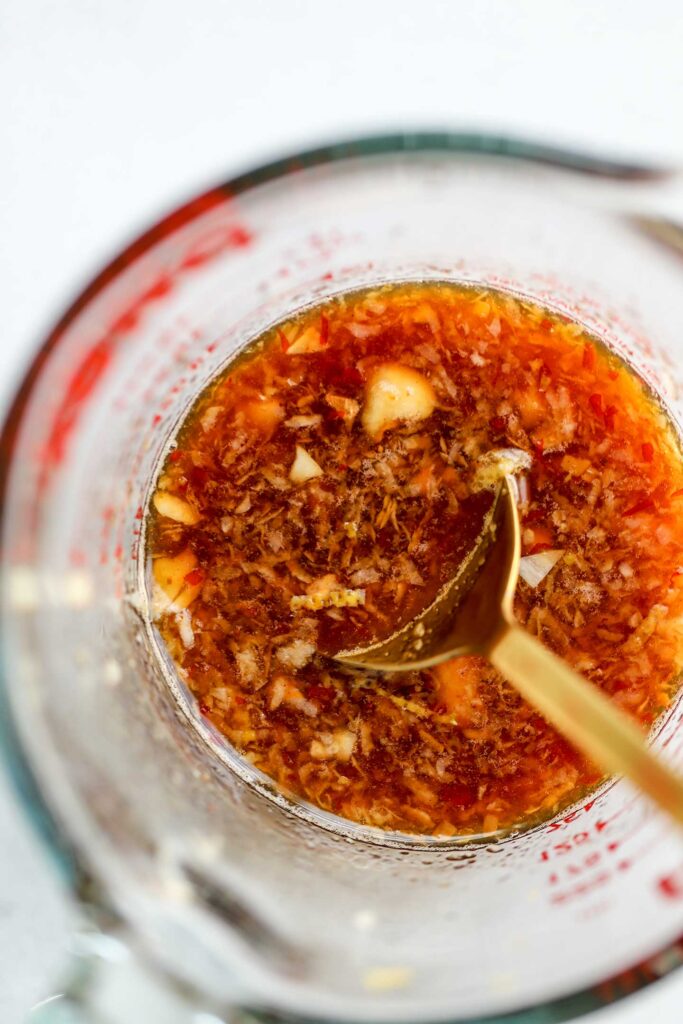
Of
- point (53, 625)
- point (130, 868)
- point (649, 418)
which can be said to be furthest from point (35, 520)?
point (649, 418)

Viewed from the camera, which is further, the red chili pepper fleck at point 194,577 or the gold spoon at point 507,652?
the red chili pepper fleck at point 194,577

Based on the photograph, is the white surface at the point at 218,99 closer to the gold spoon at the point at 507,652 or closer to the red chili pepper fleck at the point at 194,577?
the red chili pepper fleck at the point at 194,577

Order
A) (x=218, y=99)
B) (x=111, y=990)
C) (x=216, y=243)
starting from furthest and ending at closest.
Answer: (x=218, y=99), (x=111, y=990), (x=216, y=243)

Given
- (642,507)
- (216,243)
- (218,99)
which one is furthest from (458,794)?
(218,99)

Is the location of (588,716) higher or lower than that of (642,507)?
lower

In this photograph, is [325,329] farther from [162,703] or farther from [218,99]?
[162,703]

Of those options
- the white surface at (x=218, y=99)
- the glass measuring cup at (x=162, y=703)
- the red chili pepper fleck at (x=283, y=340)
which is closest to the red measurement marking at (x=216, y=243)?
the glass measuring cup at (x=162, y=703)
